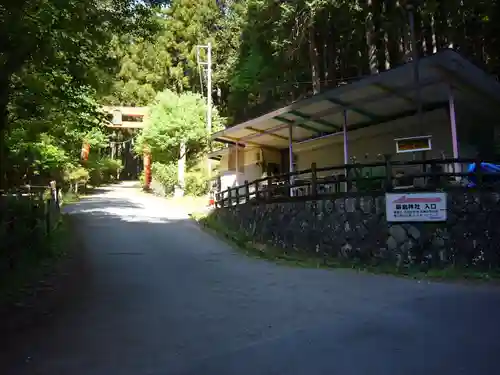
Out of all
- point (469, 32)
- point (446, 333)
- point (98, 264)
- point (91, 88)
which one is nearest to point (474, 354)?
point (446, 333)

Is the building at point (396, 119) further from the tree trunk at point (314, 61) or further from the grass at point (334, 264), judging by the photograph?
the tree trunk at point (314, 61)

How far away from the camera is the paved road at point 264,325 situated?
4.32 metres

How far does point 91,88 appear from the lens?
31.9 feet

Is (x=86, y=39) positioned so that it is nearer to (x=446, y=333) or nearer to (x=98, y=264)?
(x=98, y=264)

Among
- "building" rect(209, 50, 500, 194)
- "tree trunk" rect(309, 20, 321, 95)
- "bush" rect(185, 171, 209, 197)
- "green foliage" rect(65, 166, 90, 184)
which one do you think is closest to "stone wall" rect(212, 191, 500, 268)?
"building" rect(209, 50, 500, 194)

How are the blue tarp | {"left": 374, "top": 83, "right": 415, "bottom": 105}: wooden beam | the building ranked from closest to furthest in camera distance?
the blue tarp
the building
{"left": 374, "top": 83, "right": 415, "bottom": 105}: wooden beam

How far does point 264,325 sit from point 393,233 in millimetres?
5029

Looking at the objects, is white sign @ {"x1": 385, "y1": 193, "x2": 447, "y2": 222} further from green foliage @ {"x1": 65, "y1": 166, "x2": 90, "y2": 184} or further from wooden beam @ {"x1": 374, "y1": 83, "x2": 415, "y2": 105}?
green foliage @ {"x1": 65, "y1": 166, "x2": 90, "y2": 184}

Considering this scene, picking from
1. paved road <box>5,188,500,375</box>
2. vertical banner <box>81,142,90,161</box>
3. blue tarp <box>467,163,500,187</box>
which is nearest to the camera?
paved road <box>5,188,500,375</box>

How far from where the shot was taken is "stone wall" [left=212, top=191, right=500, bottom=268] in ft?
30.0

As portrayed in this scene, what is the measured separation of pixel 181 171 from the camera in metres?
33.5

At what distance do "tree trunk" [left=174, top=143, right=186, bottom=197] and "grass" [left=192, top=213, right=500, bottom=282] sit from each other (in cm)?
1775

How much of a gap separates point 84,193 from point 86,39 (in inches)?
1200

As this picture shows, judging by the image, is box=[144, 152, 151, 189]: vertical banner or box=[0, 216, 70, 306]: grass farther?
box=[144, 152, 151, 189]: vertical banner
